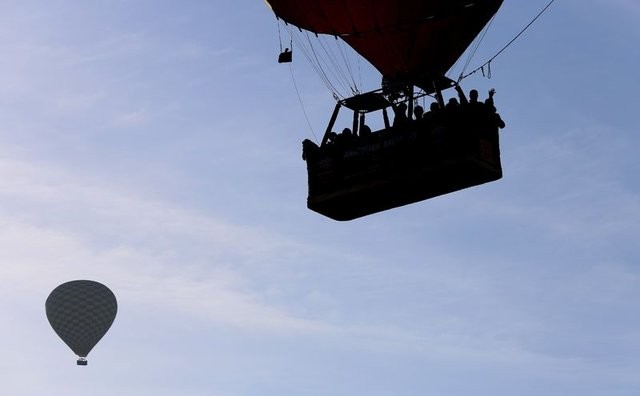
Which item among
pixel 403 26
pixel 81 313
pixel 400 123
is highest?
pixel 81 313

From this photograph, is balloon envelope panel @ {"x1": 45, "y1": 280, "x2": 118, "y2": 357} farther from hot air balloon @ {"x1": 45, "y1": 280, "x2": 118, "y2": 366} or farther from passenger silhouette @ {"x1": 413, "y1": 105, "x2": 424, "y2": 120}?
passenger silhouette @ {"x1": 413, "y1": 105, "x2": 424, "y2": 120}

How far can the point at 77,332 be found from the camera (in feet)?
234

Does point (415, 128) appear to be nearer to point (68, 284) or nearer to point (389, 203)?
point (389, 203)

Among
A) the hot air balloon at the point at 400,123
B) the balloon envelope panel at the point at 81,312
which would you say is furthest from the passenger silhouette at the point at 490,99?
the balloon envelope panel at the point at 81,312

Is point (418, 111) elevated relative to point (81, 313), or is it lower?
lower

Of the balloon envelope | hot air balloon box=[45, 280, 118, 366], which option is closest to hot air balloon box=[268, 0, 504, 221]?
the balloon envelope

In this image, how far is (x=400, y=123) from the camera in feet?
128

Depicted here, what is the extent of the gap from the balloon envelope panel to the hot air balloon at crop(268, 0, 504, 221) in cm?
3129

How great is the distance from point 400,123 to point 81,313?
118 feet

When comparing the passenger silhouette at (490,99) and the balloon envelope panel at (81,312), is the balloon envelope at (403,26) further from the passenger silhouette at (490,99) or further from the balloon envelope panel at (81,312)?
the balloon envelope panel at (81,312)

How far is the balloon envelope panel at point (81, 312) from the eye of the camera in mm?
71500

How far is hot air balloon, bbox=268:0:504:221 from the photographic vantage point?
38312 mm

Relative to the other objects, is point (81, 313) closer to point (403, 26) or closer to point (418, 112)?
point (403, 26)

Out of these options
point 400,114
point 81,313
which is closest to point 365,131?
point 400,114
